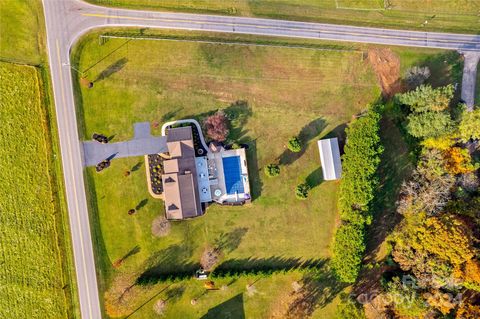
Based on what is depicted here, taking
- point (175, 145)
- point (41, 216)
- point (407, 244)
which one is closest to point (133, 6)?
point (175, 145)

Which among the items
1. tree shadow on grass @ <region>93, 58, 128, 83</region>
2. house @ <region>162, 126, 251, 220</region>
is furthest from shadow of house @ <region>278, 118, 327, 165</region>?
tree shadow on grass @ <region>93, 58, 128, 83</region>

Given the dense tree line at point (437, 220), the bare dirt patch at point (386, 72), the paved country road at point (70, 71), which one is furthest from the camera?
the bare dirt patch at point (386, 72)

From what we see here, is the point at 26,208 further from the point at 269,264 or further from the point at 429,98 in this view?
the point at 429,98

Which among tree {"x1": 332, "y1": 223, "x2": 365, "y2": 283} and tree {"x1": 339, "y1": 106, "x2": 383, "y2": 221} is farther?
tree {"x1": 332, "y1": 223, "x2": 365, "y2": 283}

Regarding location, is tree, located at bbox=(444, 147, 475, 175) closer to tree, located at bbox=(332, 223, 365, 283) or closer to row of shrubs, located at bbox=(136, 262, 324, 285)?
tree, located at bbox=(332, 223, 365, 283)

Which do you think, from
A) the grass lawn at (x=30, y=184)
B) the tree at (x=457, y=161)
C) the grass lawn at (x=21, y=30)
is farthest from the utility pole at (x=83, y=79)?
the tree at (x=457, y=161)

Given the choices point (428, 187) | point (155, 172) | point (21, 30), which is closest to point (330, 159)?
point (428, 187)

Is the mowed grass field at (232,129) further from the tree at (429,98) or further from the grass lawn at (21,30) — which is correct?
the grass lawn at (21,30)
